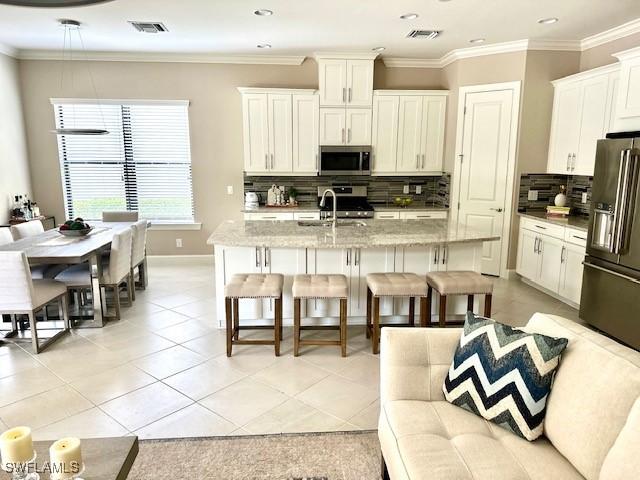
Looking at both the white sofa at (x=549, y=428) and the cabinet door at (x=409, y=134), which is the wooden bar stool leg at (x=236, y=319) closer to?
the white sofa at (x=549, y=428)

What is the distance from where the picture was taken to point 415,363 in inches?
77.0

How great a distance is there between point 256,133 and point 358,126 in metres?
1.42

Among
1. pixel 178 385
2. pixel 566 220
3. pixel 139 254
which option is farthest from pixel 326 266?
pixel 566 220

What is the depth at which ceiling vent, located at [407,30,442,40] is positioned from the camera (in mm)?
4758

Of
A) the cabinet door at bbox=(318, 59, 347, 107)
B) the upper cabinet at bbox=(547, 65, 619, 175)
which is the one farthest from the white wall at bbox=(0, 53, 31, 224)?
the upper cabinet at bbox=(547, 65, 619, 175)

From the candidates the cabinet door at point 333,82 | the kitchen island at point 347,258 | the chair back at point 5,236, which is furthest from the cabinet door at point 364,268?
the chair back at point 5,236

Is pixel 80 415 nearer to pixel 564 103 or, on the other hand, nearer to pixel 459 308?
pixel 459 308

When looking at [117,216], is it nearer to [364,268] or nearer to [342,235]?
[342,235]

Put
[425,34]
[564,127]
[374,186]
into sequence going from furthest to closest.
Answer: [374,186], [564,127], [425,34]

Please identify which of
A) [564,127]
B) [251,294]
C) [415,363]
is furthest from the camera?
[564,127]

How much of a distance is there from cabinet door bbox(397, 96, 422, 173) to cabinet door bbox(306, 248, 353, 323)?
2.82 meters

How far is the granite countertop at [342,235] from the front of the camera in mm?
3354

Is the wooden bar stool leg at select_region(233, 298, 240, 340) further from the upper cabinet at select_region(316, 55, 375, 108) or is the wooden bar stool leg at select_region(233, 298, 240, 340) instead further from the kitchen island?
the upper cabinet at select_region(316, 55, 375, 108)

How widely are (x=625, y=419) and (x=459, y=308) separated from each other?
8.52 feet
